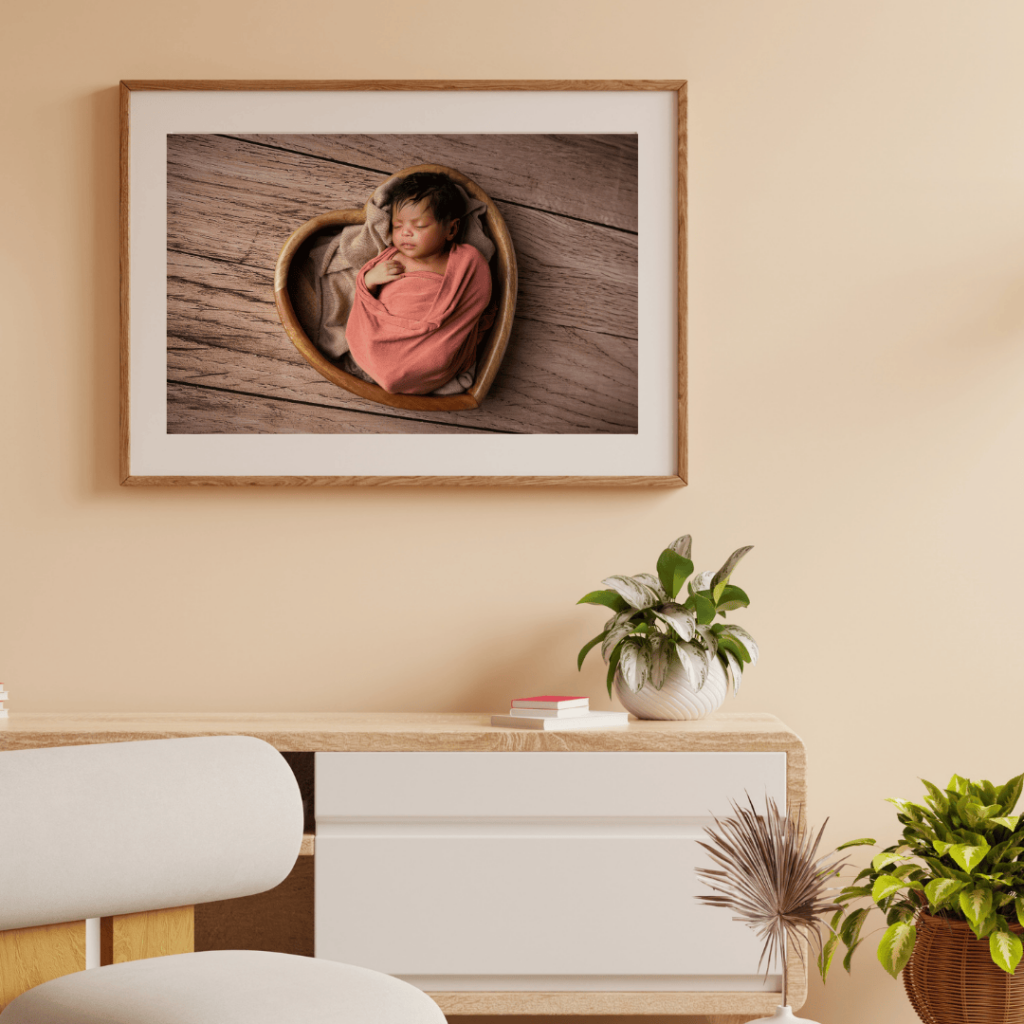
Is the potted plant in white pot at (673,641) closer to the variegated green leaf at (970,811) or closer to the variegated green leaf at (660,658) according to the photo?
the variegated green leaf at (660,658)

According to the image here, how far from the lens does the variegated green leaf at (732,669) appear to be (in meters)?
2.26

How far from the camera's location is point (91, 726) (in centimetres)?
212

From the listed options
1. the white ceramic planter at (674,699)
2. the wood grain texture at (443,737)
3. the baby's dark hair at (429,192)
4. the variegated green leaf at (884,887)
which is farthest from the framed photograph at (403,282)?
the variegated green leaf at (884,887)

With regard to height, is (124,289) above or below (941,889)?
above

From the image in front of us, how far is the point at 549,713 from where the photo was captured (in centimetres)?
212

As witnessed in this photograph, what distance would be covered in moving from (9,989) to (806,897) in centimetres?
99

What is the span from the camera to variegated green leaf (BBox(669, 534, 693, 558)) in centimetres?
233

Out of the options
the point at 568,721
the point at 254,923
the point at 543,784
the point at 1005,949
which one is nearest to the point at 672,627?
the point at 568,721

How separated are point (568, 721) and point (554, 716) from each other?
33 mm

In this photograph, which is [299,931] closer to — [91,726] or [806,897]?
[91,726]

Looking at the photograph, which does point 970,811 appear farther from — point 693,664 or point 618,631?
point 618,631

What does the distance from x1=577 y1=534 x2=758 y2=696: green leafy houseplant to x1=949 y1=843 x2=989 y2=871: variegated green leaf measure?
547mm

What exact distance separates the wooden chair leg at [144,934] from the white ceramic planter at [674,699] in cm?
108

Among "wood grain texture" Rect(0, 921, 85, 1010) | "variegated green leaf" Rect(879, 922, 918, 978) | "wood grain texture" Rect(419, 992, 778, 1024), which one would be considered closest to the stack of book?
"wood grain texture" Rect(419, 992, 778, 1024)
